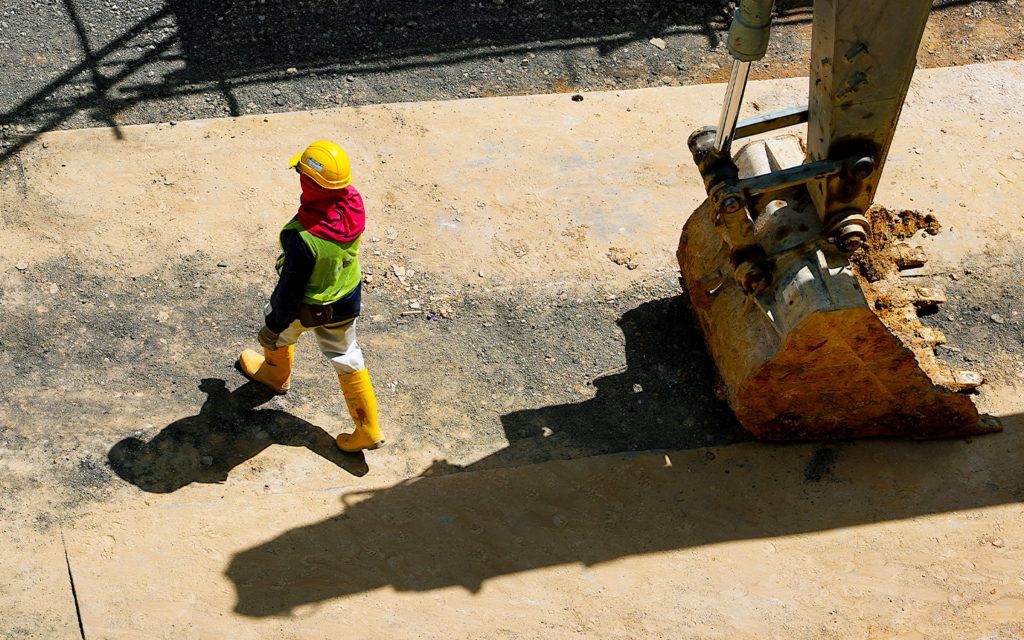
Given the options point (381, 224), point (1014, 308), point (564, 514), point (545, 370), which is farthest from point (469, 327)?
point (1014, 308)

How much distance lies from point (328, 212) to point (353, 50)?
13.4 feet

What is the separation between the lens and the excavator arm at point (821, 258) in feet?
13.5

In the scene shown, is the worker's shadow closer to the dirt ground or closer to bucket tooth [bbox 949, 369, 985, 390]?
the dirt ground

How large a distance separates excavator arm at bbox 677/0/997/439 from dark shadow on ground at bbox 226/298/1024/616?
0.23 m

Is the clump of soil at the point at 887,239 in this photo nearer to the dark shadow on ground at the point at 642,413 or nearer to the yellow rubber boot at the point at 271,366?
the dark shadow on ground at the point at 642,413

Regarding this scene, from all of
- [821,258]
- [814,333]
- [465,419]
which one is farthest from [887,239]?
[465,419]

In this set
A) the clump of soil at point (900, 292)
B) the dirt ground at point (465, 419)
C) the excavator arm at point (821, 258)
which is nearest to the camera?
the excavator arm at point (821, 258)

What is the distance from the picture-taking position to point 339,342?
16.5 ft

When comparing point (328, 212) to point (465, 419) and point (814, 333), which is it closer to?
point (465, 419)

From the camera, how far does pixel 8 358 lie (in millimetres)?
5590

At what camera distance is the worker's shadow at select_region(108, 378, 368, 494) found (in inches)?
202

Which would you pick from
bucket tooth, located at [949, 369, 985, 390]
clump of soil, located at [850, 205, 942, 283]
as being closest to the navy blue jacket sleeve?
clump of soil, located at [850, 205, 942, 283]

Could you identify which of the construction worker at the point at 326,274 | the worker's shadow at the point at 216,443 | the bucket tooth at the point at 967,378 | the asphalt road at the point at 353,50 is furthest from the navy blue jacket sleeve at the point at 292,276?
the bucket tooth at the point at 967,378

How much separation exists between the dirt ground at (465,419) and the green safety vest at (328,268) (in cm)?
113
